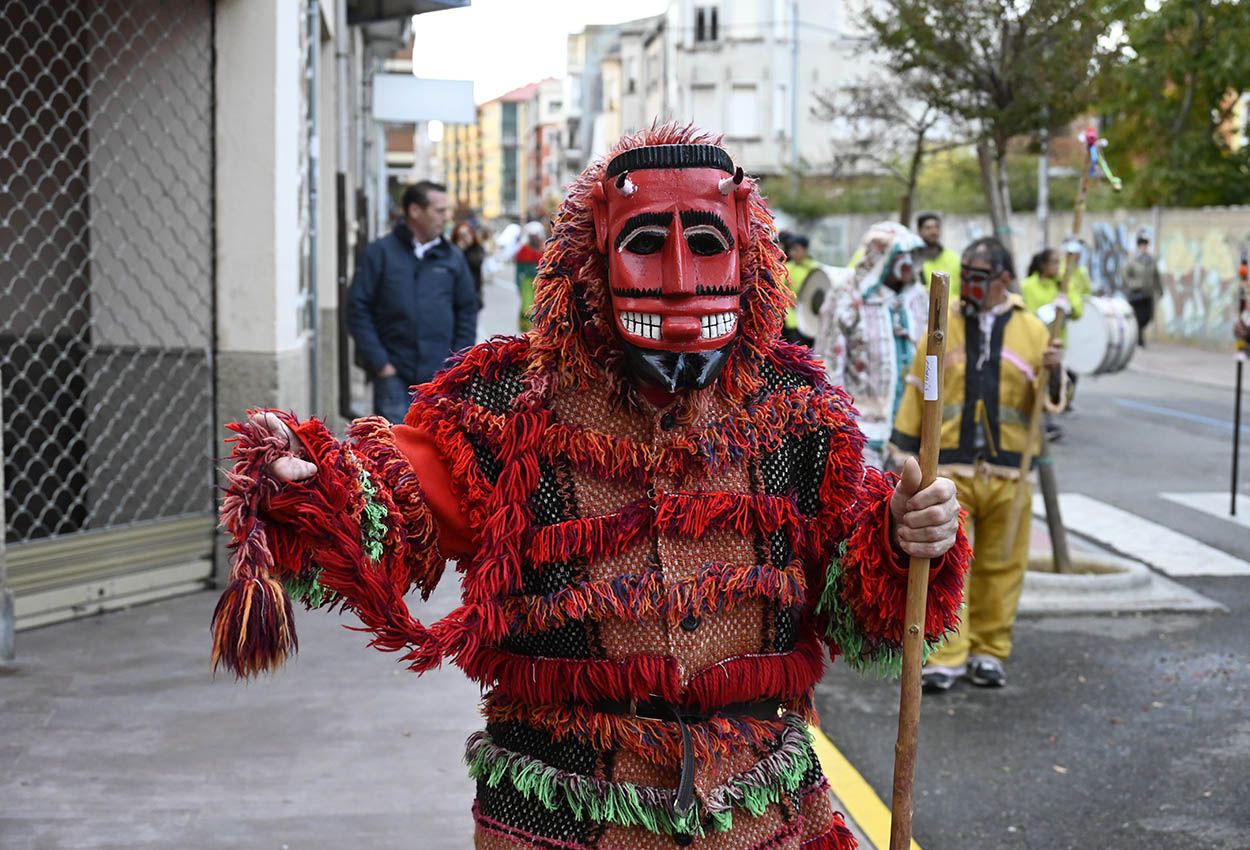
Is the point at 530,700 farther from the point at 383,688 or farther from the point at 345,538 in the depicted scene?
the point at 383,688

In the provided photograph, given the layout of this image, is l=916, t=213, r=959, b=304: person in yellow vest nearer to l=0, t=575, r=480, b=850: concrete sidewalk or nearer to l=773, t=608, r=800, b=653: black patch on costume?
l=0, t=575, r=480, b=850: concrete sidewalk

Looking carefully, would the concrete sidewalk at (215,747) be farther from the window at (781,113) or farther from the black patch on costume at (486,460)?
the window at (781,113)

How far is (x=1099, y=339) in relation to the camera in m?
13.7

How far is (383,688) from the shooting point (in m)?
6.16

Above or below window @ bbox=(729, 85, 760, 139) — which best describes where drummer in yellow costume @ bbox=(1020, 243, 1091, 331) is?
below

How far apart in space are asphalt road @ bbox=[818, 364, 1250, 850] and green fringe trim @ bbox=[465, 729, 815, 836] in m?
2.47

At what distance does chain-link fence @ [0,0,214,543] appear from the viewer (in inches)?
303

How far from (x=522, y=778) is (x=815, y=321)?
1039cm

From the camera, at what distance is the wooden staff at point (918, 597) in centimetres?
266

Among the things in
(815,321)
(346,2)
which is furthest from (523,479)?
(346,2)

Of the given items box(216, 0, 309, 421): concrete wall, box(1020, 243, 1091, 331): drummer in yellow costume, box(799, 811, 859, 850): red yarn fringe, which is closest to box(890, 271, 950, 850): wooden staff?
box(799, 811, 859, 850): red yarn fringe

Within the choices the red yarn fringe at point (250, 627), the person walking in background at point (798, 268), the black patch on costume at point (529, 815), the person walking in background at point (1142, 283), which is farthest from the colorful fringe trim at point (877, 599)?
the person walking in background at point (1142, 283)

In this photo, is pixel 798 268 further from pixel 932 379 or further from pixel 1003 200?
pixel 932 379

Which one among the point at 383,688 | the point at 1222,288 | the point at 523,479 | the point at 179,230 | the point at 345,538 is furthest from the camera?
the point at 1222,288
